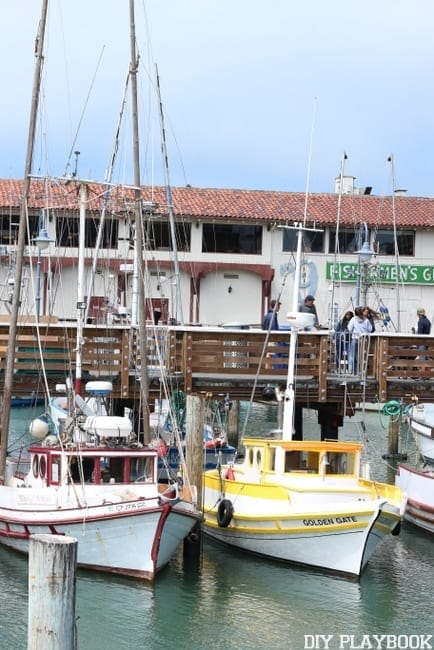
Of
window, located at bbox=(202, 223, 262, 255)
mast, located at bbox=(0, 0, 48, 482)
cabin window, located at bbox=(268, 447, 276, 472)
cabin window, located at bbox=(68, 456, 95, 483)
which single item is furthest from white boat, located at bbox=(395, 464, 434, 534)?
window, located at bbox=(202, 223, 262, 255)

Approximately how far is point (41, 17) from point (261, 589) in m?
12.2

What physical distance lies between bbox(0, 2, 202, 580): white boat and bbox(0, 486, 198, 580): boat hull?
0.02 m

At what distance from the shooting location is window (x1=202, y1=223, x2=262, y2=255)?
50.8 meters

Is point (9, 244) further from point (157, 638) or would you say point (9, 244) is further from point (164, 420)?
point (157, 638)

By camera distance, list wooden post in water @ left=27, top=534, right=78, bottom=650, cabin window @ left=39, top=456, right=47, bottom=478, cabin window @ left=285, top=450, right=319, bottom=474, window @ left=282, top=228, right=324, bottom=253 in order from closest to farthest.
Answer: wooden post in water @ left=27, top=534, right=78, bottom=650 < cabin window @ left=39, top=456, right=47, bottom=478 < cabin window @ left=285, top=450, right=319, bottom=474 < window @ left=282, top=228, right=324, bottom=253

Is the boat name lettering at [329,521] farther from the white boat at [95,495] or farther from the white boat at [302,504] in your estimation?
the white boat at [95,495]

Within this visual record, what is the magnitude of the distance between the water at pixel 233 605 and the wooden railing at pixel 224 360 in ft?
14.6

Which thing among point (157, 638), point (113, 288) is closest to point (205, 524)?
point (157, 638)

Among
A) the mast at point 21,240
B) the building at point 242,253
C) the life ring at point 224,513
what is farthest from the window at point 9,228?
the life ring at point 224,513

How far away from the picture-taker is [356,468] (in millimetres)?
22172

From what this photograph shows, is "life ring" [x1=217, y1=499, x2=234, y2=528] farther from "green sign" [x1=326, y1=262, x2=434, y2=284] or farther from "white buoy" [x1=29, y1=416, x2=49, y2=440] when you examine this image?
"green sign" [x1=326, y1=262, x2=434, y2=284]

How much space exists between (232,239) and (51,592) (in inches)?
1604

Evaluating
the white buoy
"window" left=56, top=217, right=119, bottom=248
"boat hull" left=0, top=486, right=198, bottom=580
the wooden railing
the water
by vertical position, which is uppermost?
"window" left=56, top=217, right=119, bottom=248

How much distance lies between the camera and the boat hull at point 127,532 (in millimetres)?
19594
